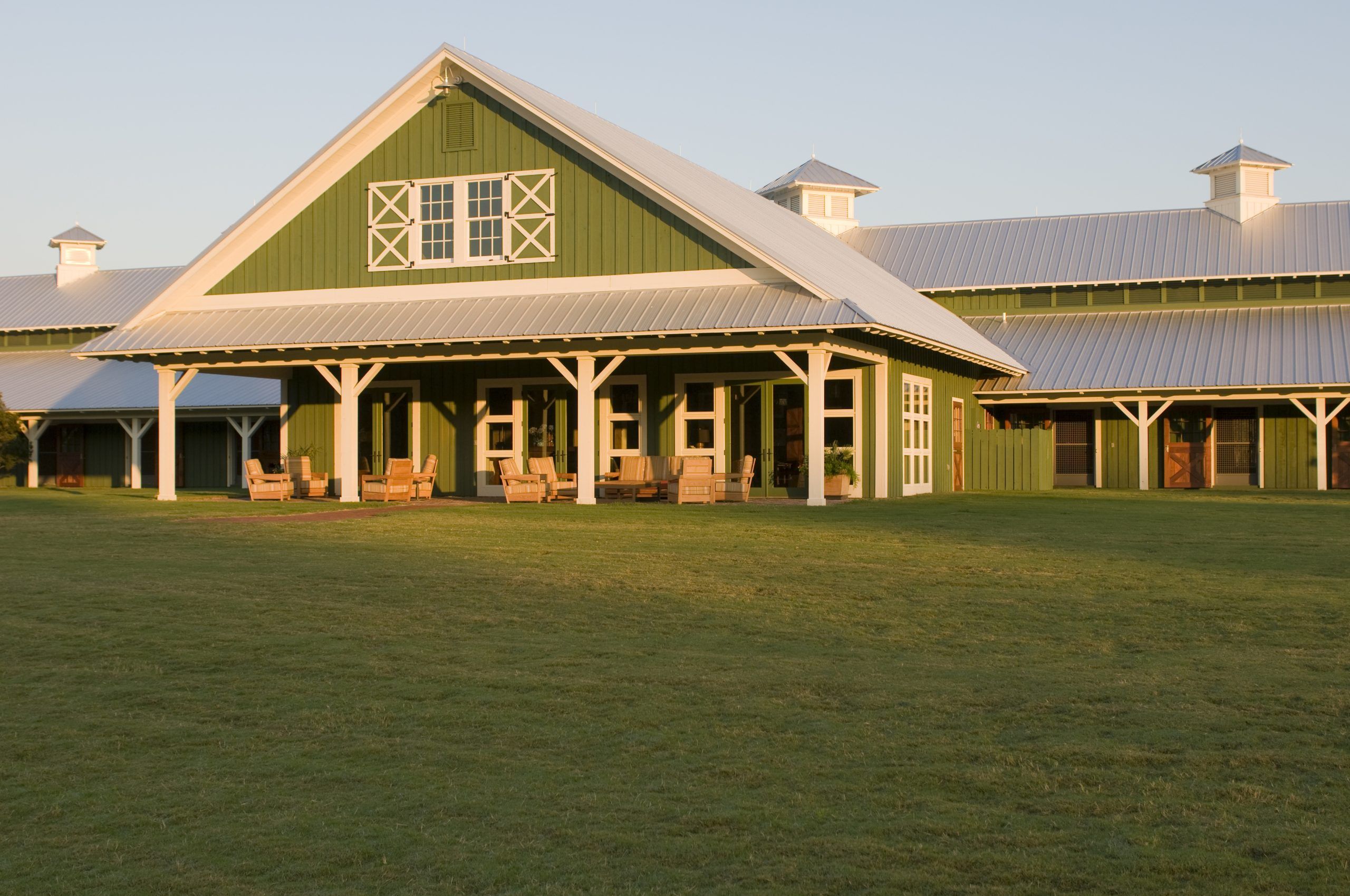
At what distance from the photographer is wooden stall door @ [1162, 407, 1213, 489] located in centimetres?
3225

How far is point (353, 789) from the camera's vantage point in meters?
6.18

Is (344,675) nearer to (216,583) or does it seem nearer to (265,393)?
(216,583)

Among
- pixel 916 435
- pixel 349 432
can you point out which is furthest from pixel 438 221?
pixel 916 435

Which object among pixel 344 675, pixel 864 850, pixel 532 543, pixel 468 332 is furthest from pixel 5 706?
pixel 468 332

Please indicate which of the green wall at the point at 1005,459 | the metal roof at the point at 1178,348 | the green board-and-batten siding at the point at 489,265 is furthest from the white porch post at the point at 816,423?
the metal roof at the point at 1178,348

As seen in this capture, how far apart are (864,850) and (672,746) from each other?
170 centimetres

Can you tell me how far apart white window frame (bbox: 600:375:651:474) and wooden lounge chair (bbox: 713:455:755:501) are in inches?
97.0

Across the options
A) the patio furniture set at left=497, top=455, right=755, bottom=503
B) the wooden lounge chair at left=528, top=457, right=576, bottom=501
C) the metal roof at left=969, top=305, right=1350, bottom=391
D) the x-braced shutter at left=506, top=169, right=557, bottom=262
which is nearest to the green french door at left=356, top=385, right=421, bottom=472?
the patio furniture set at left=497, top=455, right=755, bottom=503

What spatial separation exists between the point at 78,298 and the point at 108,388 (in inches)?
308

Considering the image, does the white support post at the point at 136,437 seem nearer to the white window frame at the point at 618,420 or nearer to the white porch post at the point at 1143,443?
the white window frame at the point at 618,420

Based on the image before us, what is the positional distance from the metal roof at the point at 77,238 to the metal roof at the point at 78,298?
3.44 feet

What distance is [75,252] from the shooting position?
45.9 meters

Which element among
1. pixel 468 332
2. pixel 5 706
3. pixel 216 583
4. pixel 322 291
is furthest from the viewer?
pixel 322 291

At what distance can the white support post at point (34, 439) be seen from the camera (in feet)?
123
